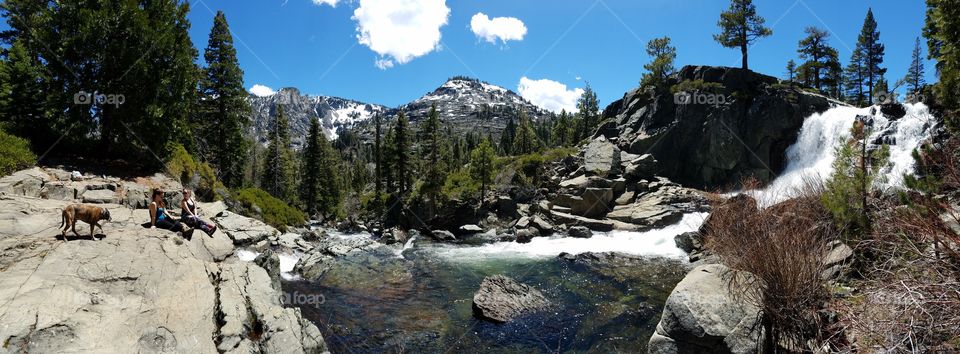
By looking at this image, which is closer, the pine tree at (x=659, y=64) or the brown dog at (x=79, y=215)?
the brown dog at (x=79, y=215)

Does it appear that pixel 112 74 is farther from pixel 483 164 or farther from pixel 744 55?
pixel 744 55

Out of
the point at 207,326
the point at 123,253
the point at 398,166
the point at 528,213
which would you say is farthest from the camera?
the point at 398,166

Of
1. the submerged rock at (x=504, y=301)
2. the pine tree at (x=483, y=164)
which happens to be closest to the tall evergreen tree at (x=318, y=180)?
the pine tree at (x=483, y=164)

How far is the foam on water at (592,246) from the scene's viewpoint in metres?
25.9

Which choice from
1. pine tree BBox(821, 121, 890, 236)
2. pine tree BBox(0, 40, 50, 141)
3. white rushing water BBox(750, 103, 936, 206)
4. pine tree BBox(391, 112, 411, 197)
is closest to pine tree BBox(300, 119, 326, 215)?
pine tree BBox(391, 112, 411, 197)

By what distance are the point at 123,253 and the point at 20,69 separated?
14262mm

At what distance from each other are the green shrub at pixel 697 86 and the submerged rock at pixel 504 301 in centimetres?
3521

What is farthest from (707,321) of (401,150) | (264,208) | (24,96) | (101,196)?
(401,150)

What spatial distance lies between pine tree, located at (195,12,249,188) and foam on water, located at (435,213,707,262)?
61.3 feet

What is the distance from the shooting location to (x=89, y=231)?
32.2ft

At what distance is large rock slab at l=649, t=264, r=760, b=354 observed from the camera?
26.2ft

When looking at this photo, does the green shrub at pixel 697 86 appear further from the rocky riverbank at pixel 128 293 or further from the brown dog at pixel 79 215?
the brown dog at pixel 79 215

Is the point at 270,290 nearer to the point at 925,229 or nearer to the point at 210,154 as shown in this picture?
the point at 925,229

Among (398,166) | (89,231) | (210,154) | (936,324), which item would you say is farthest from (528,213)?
(936,324)
